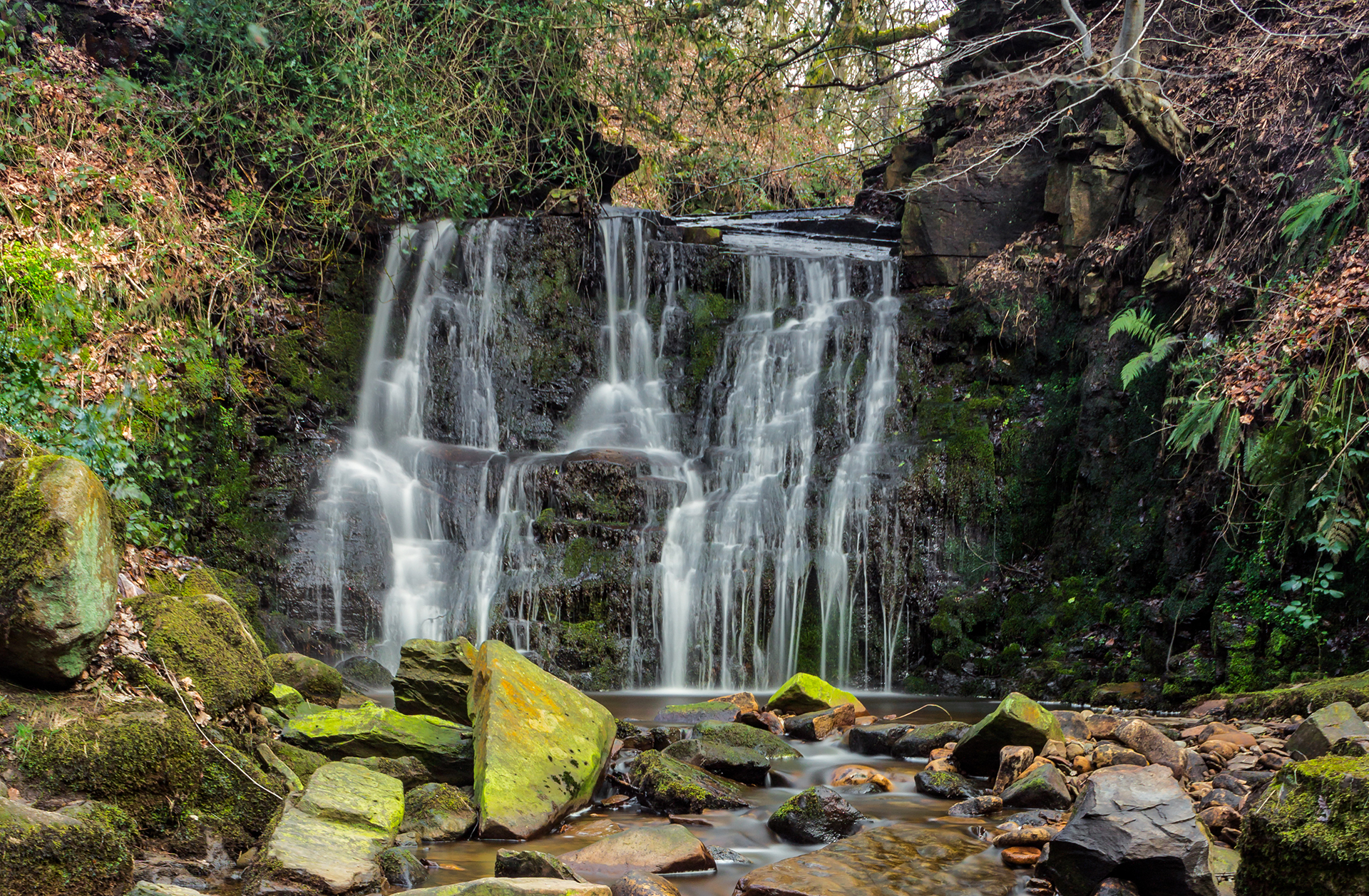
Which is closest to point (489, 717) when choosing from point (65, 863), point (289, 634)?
point (65, 863)

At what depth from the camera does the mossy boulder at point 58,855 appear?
2777mm

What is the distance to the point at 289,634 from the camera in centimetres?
868

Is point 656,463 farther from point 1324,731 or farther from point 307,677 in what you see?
point 1324,731

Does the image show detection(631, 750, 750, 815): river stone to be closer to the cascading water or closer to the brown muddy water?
the brown muddy water

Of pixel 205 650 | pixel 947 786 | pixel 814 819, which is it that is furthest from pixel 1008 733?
pixel 205 650

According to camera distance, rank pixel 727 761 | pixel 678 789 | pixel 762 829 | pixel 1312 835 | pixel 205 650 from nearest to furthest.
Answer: pixel 1312 835
pixel 205 650
pixel 762 829
pixel 678 789
pixel 727 761

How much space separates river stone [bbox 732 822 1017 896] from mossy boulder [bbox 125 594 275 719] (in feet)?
8.92

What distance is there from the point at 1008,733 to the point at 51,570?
4996 millimetres

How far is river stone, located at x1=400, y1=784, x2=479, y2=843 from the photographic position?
4188mm

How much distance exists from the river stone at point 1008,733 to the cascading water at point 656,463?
13.8 feet

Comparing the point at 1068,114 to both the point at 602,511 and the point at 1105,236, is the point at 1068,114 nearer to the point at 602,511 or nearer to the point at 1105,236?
the point at 1105,236

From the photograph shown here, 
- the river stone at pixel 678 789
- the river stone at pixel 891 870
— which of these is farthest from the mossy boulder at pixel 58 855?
the river stone at pixel 678 789

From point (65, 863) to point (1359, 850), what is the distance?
402 cm

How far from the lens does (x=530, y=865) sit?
11.6 feet
